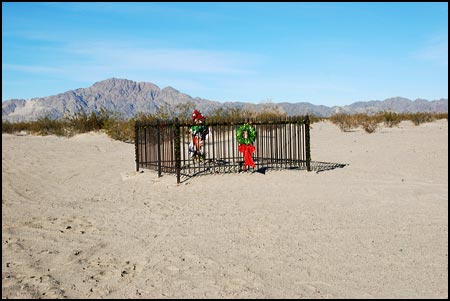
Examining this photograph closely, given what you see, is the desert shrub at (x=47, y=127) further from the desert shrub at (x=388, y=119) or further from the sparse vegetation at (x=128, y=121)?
the desert shrub at (x=388, y=119)

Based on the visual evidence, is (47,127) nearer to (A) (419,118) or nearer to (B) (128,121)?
(B) (128,121)

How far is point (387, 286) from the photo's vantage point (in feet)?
17.5

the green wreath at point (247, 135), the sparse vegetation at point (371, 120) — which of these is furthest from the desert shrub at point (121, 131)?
the green wreath at point (247, 135)

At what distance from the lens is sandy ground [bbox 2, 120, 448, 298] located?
5.50 metres

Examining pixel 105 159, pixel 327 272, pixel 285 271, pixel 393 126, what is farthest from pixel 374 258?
pixel 393 126

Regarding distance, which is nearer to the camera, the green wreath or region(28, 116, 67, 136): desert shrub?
the green wreath

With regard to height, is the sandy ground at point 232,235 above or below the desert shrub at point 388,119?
below

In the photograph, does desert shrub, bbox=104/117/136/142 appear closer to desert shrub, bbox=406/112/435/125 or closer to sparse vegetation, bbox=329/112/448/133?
sparse vegetation, bbox=329/112/448/133

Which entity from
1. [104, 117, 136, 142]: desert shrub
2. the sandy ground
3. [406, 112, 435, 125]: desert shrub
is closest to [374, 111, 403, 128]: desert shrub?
[406, 112, 435, 125]: desert shrub

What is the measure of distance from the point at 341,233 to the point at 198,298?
3328 millimetres

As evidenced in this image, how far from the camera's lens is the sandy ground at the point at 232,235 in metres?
5.50

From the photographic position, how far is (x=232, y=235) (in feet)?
25.2

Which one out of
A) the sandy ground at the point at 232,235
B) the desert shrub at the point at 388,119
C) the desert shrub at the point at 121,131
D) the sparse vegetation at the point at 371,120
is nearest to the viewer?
the sandy ground at the point at 232,235

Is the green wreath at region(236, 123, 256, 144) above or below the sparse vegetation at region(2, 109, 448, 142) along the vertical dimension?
below
